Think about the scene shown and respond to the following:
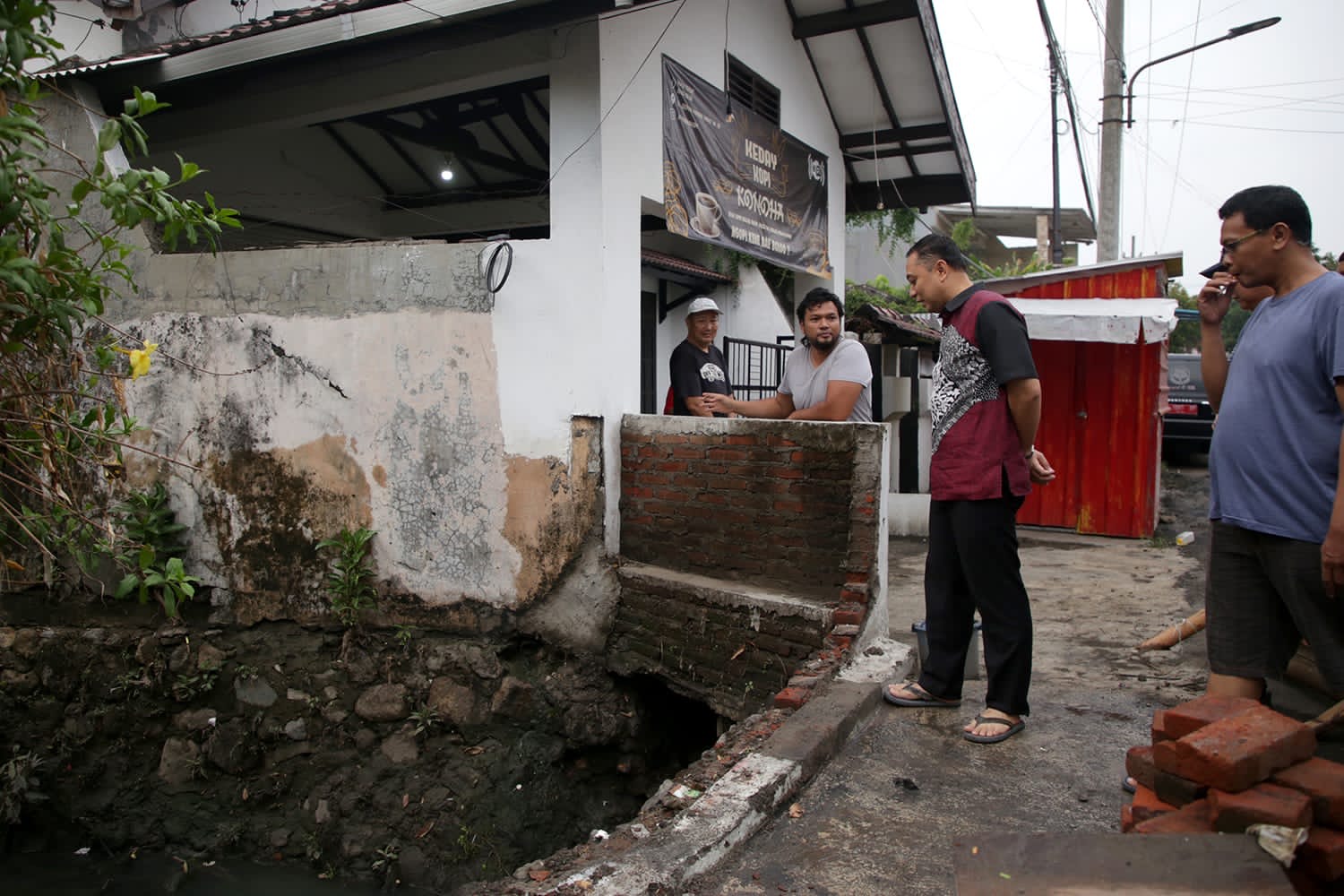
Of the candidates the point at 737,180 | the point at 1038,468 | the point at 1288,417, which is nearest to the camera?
the point at 1288,417

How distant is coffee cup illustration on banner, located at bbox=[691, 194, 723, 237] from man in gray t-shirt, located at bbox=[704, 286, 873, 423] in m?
1.50

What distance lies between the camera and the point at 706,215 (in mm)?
6277

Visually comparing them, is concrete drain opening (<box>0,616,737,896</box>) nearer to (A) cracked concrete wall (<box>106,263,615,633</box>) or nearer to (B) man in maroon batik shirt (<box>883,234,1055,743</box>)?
(A) cracked concrete wall (<box>106,263,615,633</box>)

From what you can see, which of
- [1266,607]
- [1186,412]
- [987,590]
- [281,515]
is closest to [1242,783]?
[1266,607]

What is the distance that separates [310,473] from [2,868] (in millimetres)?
2964

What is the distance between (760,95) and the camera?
7.17 meters

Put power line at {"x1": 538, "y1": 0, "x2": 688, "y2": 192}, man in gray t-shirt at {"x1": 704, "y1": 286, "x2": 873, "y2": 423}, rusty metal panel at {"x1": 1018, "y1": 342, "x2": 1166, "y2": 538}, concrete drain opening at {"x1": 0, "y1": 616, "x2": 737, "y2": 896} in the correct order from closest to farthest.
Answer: man in gray t-shirt at {"x1": 704, "y1": 286, "x2": 873, "y2": 423}
concrete drain opening at {"x1": 0, "y1": 616, "x2": 737, "y2": 896}
power line at {"x1": 538, "y1": 0, "x2": 688, "y2": 192}
rusty metal panel at {"x1": 1018, "y1": 342, "x2": 1166, "y2": 538}

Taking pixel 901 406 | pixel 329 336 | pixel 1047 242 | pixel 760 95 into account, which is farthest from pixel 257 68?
pixel 1047 242

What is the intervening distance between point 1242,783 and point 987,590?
1350 millimetres

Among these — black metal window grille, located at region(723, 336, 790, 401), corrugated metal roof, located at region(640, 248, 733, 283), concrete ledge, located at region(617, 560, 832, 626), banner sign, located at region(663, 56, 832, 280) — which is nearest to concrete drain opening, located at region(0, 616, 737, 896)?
concrete ledge, located at region(617, 560, 832, 626)

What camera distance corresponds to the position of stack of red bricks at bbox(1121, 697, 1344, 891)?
6.64 feet

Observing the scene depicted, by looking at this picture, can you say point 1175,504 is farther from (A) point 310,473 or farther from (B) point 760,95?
(A) point 310,473

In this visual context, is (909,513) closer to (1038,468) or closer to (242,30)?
(1038,468)

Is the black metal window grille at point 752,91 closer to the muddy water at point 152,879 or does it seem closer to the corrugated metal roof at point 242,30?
the corrugated metal roof at point 242,30
